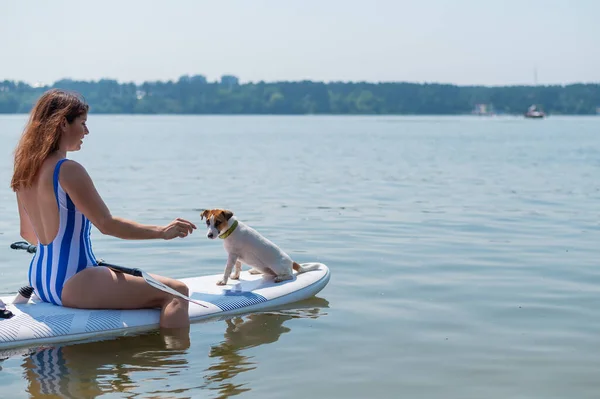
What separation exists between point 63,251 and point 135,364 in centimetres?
92

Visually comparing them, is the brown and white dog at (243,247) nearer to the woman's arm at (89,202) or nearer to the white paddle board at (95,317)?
the white paddle board at (95,317)

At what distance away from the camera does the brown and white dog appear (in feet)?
22.1

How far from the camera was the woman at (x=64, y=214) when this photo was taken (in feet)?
17.4

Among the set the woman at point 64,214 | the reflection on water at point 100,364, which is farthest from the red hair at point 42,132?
the reflection on water at point 100,364

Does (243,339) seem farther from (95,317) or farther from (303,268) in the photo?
(303,268)

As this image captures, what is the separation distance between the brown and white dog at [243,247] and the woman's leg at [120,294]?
30.9 inches

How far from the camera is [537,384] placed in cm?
523

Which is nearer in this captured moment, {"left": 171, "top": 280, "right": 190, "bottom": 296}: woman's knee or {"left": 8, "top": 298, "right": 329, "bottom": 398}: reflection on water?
{"left": 8, "top": 298, "right": 329, "bottom": 398}: reflection on water

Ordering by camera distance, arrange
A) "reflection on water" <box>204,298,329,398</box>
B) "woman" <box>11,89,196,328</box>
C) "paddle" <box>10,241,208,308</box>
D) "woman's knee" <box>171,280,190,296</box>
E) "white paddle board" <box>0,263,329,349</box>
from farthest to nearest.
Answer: "woman's knee" <box>171,280,190,296</box> → "paddle" <box>10,241,208,308</box> → "white paddle board" <box>0,263,329,349</box> → "woman" <box>11,89,196,328</box> → "reflection on water" <box>204,298,329,398</box>

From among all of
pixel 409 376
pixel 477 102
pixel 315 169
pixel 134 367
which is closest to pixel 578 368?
pixel 409 376

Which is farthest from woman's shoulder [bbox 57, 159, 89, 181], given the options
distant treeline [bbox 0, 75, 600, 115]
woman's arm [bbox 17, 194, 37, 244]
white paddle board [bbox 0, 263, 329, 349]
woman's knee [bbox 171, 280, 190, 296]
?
distant treeline [bbox 0, 75, 600, 115]

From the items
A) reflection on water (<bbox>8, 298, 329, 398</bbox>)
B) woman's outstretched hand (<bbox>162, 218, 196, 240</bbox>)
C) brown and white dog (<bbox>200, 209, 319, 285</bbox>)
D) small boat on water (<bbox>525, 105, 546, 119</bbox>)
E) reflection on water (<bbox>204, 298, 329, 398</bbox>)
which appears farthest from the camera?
small boat on water (<bbox>525, 105, 546, 119</bbox>)

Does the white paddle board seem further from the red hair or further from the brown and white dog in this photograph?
the red hair

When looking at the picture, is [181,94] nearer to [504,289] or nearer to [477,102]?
[477,102]
